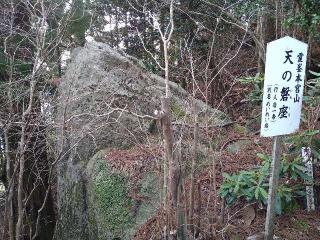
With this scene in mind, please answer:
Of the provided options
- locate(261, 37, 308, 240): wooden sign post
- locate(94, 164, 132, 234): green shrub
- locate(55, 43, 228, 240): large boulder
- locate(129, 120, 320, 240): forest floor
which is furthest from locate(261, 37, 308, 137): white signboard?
locate(94, 164, 132, 234): green shrub

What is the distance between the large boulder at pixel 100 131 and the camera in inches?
195

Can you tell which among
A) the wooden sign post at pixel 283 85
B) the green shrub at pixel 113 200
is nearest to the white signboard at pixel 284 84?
the wooden sign post at pixel 283 85

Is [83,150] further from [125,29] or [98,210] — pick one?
[125,29]

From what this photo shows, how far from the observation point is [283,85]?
288 centimetres

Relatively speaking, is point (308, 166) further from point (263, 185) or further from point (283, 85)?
point (283, 85)

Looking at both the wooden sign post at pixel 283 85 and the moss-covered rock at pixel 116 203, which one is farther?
the moss-covered rock at pixel 116 203

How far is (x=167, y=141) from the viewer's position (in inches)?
125

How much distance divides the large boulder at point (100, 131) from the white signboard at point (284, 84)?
63.5 inches

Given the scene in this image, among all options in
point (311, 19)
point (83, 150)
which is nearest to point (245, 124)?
point (311, 19)

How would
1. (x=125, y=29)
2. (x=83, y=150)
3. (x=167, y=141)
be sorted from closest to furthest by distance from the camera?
(x=167, y=141)
(x=83, y=150)
(x=125, y=29)

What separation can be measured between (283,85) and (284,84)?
0.03 ft

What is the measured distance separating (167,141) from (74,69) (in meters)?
4.61

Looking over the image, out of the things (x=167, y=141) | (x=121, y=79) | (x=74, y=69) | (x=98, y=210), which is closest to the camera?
(x=167, y=141)

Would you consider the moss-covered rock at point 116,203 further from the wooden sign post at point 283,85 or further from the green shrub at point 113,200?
the wooden sign post at point 283,85
